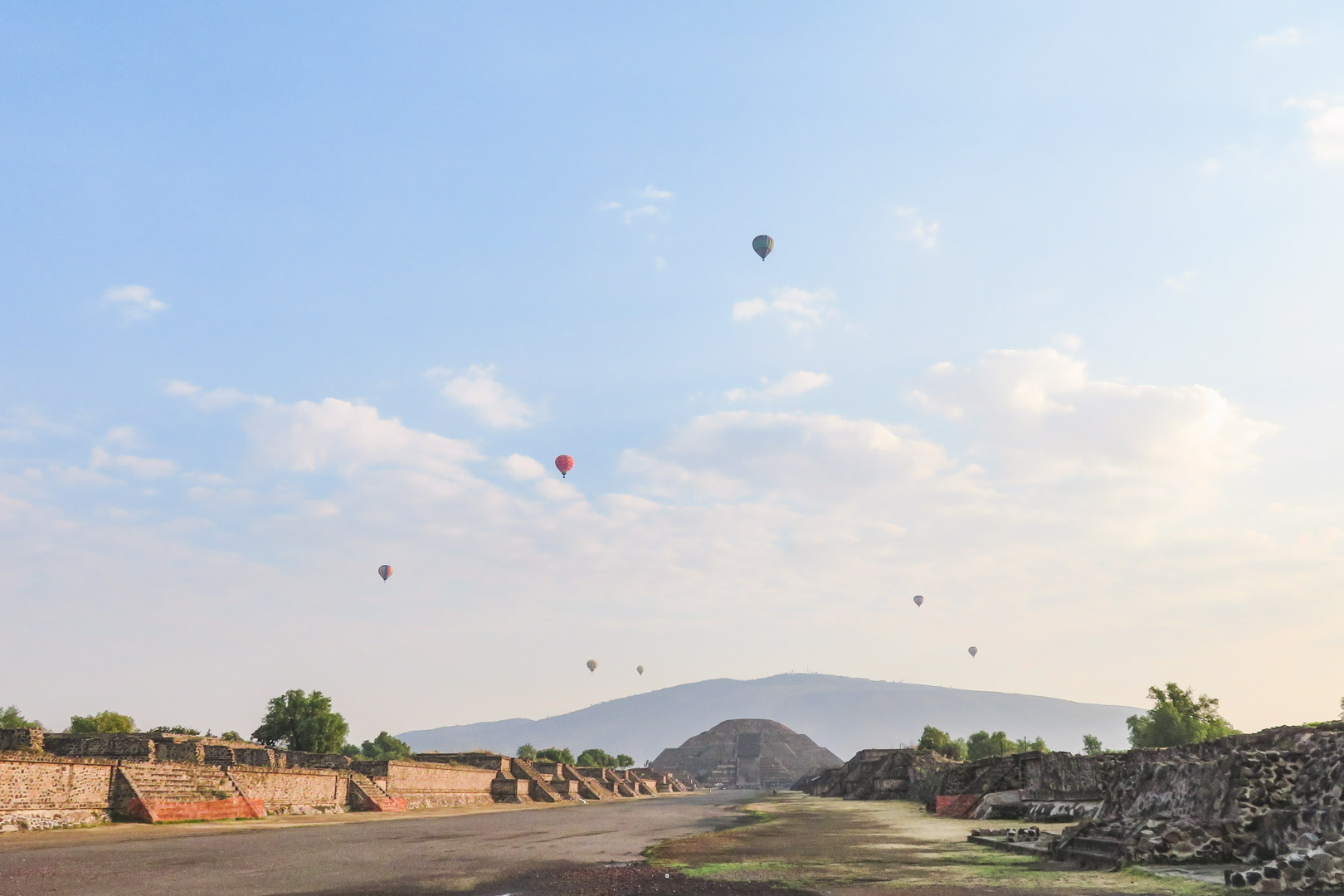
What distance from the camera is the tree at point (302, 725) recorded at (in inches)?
2739

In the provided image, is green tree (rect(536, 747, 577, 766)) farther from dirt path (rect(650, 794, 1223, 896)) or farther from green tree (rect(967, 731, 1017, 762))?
dirt path (rect(650, 794, 1223, 896))

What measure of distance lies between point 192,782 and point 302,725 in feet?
143

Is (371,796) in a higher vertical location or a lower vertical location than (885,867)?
lower

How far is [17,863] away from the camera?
575 inches

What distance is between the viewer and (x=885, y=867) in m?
14.9

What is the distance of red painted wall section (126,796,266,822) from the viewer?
87.5ft

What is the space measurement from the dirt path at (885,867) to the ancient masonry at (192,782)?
59.2 ft

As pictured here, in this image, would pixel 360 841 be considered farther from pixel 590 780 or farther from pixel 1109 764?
pixel 590 780

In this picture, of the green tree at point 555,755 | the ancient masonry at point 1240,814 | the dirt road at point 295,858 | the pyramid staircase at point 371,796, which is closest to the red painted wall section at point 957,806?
the ancient masonry at point 1240,814

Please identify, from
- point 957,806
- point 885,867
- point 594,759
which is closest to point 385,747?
point 594,759

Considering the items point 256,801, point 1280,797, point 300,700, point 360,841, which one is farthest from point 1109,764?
point 300,700

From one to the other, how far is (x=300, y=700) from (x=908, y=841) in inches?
2497

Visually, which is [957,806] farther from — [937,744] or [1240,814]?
[937,744]

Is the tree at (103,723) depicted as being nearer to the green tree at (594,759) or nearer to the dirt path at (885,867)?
the dirt path at (885,867)
